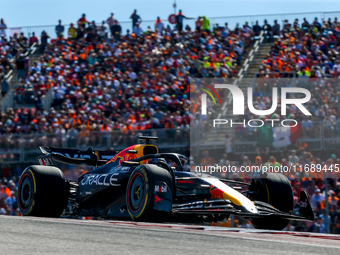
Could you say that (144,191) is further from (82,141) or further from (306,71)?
(306,71)

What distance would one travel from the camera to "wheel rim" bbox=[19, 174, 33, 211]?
9.67m

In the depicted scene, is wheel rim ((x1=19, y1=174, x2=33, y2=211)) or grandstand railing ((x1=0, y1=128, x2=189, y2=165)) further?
grandstand railing ((x1=0, y1=128, x2=189, y2=165))

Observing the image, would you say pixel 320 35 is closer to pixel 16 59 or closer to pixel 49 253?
pixel 16 59

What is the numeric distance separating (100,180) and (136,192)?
4.38ft

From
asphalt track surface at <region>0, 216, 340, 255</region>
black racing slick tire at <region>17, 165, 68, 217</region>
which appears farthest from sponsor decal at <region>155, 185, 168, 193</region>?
black racing slick tire at <region>17, 165, 68, 217</region>

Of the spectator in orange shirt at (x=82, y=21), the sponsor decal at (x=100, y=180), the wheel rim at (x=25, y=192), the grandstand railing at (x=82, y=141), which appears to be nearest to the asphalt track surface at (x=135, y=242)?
the sponsor decal at (x=100, y=180)

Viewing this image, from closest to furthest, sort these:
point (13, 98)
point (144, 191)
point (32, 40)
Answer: point (144, 191), point (13, 98), point (32, 40)

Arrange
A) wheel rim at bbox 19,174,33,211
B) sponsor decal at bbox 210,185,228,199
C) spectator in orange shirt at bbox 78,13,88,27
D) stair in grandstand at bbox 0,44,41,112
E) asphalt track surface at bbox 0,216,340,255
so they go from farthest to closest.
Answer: spectator in orange shirt at bbox 78,13,88,27 → stair in grandstand at bbox 0,44,41,112 → wheel rim at bbox 19,174,33,211 → sponsor decal at bbox 210,185,228,199 → asphalt track surface at bbox 0,216,340,255

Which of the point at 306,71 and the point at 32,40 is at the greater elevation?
the point at 32,40

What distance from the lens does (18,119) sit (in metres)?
20.2

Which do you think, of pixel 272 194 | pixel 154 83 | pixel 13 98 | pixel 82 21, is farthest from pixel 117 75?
pixel 272 194

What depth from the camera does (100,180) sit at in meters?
9.53

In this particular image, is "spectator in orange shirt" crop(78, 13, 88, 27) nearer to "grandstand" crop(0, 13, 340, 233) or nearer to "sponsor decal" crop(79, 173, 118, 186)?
"grandstand" crop(0, 13, 340, 233)

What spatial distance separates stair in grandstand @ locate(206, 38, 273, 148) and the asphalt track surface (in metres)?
8.76
